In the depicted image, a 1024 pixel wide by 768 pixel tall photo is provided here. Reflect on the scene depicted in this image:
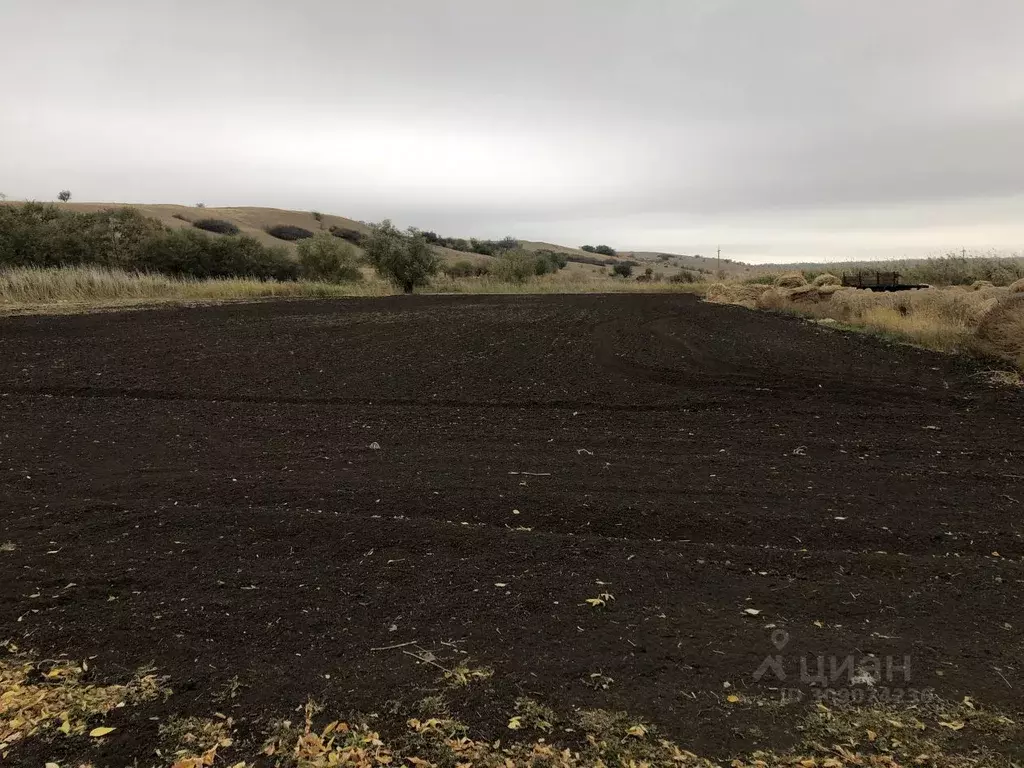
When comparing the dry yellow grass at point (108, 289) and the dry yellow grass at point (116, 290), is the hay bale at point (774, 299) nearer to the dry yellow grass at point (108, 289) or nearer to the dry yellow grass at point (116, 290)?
the dry yellow grass at point (116, 290)

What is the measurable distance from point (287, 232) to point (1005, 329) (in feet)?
302

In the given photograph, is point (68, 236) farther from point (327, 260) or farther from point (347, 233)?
point (347, 233)

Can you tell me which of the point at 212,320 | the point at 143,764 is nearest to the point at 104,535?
the point at 143,764

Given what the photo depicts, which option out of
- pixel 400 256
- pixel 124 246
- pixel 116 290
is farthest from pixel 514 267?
pixel 116 290

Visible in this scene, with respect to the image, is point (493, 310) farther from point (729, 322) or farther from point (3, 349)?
point (3, 349)

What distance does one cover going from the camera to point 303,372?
34.3 feet

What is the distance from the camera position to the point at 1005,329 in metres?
11.3

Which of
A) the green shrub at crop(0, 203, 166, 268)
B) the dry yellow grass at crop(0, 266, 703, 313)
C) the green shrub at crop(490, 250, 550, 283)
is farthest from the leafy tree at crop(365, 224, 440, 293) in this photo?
the green shrub at crop(0, 203, 166, 268)

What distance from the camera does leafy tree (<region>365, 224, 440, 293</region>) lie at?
118ft

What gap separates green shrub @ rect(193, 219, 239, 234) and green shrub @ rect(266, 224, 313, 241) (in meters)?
7.78

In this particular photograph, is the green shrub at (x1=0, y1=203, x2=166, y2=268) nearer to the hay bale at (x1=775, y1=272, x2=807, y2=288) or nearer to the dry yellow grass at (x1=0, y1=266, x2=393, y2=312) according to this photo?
the dry yellow grass at (x1=0, y1=266, x2=393, y2=312)

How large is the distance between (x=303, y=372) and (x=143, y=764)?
28.6ft

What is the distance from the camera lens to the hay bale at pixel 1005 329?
36.0 feet

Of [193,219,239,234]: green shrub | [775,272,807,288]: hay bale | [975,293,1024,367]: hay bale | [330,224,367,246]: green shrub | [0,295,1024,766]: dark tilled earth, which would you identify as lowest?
[0,295,1024,766]: dark tilled earth
